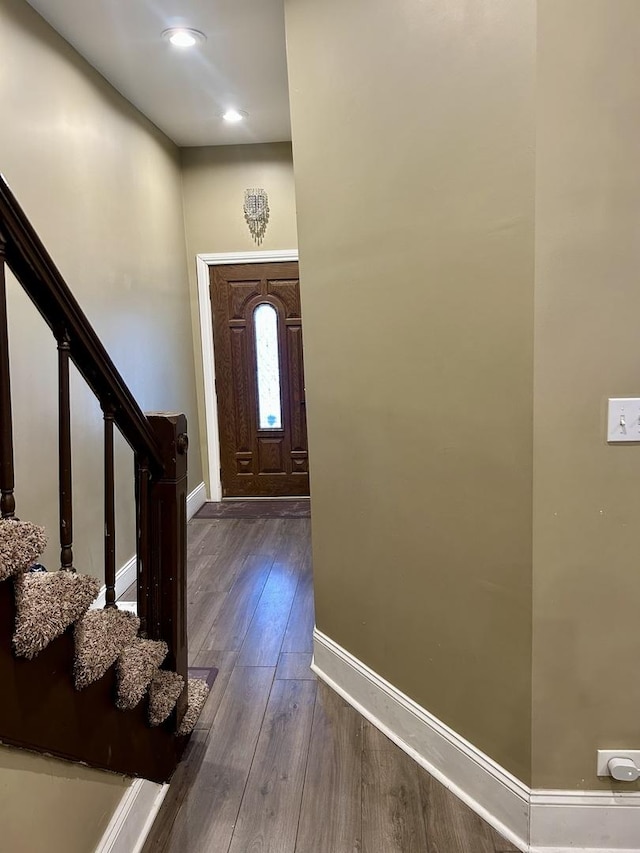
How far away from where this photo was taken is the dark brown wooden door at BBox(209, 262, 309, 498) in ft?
15.5

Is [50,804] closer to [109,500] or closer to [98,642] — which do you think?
[98,642]

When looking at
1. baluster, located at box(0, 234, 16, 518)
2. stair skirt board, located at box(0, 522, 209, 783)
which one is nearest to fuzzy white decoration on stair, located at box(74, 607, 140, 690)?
stair skirt board, located at box(0, 522, 209, 783)

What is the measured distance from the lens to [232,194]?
461cm

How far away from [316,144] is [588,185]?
1.05 m

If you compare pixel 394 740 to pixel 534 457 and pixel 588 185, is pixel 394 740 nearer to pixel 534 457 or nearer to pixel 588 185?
pixel 534 457

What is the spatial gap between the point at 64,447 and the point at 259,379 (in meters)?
3.60

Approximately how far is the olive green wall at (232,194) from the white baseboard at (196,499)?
178 cm

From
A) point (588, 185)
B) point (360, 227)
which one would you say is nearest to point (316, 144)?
point (360, 227)

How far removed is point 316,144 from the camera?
2072 millimetres

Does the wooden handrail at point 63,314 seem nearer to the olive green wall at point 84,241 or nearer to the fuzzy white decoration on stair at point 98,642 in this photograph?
the fuzzy white decoration on stair at point 98,642

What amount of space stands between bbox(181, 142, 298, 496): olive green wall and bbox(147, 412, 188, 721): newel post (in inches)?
126

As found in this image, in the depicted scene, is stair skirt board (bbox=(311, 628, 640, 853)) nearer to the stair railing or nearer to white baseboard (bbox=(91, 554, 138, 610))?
the stair railing

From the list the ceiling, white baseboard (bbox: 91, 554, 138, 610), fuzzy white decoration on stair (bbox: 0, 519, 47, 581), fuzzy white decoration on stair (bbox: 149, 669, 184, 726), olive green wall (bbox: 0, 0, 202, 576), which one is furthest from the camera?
white baseboard (bbox: 91, 554, 138, 610)

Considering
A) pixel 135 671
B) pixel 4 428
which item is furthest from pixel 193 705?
pixel 4 428
